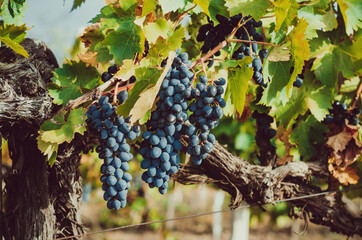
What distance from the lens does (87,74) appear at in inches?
59.7

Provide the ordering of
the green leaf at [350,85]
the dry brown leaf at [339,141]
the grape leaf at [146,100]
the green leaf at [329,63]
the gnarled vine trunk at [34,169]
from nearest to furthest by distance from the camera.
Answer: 1. the grape leaf at [146,100]
2. the gnarled vine trunk at [34,169]
3. the green leaf at [329,63]
4. the dry brown leaf at [339,141]
5. the green leaf at [350,85]

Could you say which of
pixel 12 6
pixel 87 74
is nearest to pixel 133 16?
pixel 87 74

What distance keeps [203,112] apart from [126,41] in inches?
15.1

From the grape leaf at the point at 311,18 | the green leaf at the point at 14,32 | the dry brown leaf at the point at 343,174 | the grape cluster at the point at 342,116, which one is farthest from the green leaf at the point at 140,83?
the dry brown leaf at the point at 343,174

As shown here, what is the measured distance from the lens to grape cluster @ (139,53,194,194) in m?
1.24

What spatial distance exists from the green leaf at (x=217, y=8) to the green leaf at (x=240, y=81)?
8.7 inches

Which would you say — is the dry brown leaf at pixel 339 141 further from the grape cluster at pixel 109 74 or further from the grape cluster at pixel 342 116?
the grape cluster at pixel 109 74

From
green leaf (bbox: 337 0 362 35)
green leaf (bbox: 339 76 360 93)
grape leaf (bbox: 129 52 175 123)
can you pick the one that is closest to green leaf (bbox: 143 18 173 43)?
grape leaf (bbox: 129 52 175 123)

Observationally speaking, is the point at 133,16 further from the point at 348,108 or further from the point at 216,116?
the point at 348,108

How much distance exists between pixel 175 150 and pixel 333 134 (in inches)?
50.1

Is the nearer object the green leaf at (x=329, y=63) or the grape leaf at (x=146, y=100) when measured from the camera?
the grape leaf at (x=146, y=100)

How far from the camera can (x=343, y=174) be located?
2.23 m

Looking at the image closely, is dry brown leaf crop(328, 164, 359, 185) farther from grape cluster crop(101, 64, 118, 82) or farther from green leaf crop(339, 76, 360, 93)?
grape cluster crop(101, 64, 118, 82)

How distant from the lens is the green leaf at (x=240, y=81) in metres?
1.38
